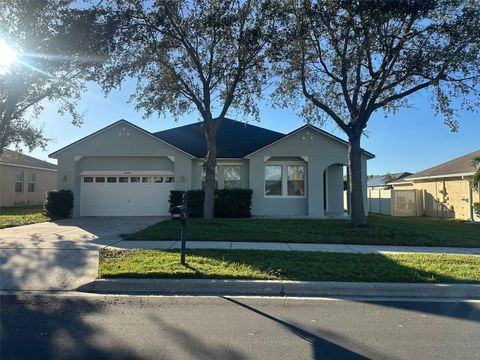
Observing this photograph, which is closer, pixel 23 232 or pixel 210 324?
pixel 210 324

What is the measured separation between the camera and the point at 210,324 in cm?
548

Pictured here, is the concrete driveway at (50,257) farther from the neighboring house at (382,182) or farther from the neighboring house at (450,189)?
the neighboring house at (382,182)

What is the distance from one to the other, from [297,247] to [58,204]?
556 inches

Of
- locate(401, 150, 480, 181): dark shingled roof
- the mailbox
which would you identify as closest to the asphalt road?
the mailbox

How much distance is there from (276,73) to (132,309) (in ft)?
40.0

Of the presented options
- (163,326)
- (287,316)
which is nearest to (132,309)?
(163,326)

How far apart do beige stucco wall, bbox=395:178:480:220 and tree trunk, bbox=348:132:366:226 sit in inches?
439

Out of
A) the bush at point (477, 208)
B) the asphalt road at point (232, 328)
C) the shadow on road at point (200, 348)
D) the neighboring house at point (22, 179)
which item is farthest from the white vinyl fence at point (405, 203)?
the neighboring house at point (22, 179)

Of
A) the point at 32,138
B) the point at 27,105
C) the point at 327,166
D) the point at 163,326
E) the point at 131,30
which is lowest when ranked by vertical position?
the point at 163,326

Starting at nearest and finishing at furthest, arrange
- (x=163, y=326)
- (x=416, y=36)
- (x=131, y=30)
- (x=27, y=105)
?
1. (x=163, y=326)
2. (x=416, y=36)
3. (x=131, y=30)
4. (x=27, y=105)

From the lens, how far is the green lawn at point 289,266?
24.9 ft

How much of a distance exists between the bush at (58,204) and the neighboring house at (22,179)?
906cm

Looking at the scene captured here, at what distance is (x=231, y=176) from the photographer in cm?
2248

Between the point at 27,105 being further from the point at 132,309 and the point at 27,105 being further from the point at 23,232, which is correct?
the point at 132,309
